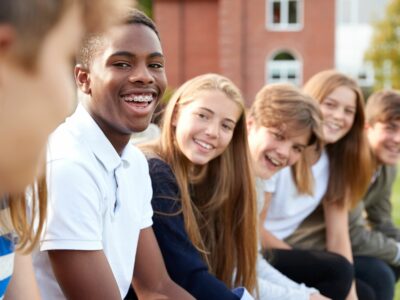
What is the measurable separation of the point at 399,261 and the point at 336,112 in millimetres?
956

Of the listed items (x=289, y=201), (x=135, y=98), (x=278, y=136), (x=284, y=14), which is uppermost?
(x=284, y=14)

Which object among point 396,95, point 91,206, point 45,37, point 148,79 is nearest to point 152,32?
point 148,79

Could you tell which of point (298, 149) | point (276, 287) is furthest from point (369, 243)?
point (276, 287)

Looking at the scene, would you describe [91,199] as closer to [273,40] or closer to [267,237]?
[267,237]

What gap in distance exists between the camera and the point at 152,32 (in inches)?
89.2

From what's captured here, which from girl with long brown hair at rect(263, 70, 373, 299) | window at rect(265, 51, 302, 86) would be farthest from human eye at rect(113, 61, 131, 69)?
window at rect(265, 51, 302, 86)

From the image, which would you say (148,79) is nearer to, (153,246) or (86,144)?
(86,144)

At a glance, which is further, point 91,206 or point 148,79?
point 148,79

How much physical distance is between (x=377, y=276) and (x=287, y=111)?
111cm

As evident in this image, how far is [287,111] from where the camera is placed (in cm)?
338

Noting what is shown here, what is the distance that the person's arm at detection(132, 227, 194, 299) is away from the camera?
244 cm

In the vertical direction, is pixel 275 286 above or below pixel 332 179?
below

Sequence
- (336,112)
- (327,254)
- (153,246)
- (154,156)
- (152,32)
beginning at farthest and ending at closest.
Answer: (336,112) → (327,254) → (154,156) → (153,246) → (152,32)

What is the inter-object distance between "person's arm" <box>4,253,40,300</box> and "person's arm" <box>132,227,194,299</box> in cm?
61
